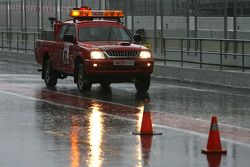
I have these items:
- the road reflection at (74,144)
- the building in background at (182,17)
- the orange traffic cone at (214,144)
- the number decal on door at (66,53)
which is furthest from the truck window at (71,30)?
the orange traffic cone at (214,144)

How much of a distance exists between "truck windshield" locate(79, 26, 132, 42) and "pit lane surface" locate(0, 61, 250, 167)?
1327 millimetres

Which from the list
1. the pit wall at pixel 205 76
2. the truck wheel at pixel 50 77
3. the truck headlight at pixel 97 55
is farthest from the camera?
the truck wheel at pixel 50 77

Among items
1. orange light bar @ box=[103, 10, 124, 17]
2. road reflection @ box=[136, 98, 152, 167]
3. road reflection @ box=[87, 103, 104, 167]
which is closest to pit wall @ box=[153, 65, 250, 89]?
orange light bar @ box=[103, 10, 124, 17]

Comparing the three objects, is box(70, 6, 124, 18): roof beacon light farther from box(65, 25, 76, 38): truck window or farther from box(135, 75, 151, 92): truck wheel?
box(135, 75, 151, 92): truck wheel

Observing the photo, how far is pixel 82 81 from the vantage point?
2277 cm

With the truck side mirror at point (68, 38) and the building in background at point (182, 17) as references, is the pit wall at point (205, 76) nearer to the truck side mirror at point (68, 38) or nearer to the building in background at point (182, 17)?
the building in background at point (182, 17)

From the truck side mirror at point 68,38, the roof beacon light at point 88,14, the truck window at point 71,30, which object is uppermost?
the roof beacon light at point 88,14

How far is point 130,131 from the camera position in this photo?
47.4 ft

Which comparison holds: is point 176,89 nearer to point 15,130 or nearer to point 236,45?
point 236,45

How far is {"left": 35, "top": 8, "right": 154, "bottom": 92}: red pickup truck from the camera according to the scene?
22234mm

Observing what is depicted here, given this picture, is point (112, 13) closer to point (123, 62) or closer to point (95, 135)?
point (123, 62)

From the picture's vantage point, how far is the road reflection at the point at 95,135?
37.2 ft

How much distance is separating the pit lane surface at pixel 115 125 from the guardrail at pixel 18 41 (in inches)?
696

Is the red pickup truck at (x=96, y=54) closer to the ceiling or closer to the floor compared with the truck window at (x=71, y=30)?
closer to the floor
